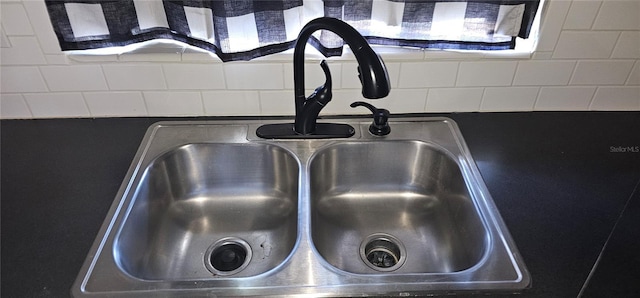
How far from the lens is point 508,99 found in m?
1.16

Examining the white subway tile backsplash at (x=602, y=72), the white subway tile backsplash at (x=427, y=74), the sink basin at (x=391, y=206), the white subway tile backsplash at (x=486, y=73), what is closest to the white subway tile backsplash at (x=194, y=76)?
the sink basin at (x=391, y=206)

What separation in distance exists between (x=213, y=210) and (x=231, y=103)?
300mm

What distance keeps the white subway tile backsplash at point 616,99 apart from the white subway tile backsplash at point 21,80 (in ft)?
5.04

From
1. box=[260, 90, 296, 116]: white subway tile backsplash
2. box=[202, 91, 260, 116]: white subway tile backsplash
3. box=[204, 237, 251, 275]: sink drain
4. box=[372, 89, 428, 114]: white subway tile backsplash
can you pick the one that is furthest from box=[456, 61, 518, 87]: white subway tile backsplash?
box=[204, 237, 251, 275]: sink drain

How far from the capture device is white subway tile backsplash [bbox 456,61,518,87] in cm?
108

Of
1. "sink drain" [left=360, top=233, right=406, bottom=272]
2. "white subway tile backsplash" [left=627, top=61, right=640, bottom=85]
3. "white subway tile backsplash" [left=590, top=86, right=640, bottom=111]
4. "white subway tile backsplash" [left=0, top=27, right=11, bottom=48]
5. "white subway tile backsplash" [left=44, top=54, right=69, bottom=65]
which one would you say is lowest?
"sink drain" [left=360, top=233, right=406, bottom=272]

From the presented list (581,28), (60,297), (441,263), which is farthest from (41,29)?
(581,28)

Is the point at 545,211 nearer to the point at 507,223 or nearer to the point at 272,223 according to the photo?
the point at 507,223

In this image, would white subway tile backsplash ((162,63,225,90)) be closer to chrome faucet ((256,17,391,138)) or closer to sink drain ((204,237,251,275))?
chrome faucet ((256,17,391,138))

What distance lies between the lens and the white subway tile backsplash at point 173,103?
1.10 metres

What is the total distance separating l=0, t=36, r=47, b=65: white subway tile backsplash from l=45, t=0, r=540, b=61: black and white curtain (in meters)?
0.09

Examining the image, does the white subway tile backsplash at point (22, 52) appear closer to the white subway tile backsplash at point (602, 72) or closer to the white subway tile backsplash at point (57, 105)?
the white subway tile backsplash at point (57, 105)

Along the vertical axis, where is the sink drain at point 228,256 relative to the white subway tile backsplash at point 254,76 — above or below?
below

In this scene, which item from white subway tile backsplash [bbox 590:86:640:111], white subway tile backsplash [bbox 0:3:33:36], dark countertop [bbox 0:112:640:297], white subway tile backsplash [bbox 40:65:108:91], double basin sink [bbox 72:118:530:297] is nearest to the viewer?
dark countertop [bbox 0:112:640:297]
